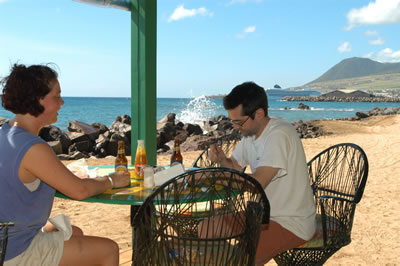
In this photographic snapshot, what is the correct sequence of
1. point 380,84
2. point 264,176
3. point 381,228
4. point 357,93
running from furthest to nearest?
point 380,84 < point 357,93 < point 381,228 < point 264,176

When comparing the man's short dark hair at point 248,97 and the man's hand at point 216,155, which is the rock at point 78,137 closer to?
the man's hand at point 216,155

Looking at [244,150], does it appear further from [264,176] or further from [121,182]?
[121,182]

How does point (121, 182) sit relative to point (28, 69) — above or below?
below

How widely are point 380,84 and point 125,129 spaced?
115121 millimetres

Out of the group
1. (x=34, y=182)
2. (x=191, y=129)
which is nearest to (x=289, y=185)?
(x=34, y=182)

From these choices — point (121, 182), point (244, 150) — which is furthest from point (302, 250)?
point (121, 182)

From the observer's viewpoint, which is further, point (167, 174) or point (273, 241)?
point (167, 174)

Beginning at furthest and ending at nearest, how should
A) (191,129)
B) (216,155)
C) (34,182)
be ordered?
(191,129) < (216,155) < (34,182)

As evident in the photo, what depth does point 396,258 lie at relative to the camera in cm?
362

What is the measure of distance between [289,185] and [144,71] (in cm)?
227

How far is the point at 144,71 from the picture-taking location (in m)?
3.95

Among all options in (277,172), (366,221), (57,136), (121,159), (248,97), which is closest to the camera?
(277,172)

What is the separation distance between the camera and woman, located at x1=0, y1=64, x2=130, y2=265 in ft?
5.26

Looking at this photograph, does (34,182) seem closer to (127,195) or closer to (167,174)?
(127,195)
